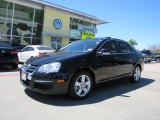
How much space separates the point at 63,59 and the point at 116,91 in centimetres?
225

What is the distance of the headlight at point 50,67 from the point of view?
493 centimetres

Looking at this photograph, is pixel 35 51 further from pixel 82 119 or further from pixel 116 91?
pixel 82 119

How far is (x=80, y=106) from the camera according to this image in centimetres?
488

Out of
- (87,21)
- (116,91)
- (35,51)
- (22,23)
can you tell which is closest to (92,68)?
(116,91)

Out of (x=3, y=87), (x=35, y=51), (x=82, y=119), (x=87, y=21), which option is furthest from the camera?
(x=87, y=21)

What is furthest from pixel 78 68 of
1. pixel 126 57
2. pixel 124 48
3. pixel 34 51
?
pixel 34 51

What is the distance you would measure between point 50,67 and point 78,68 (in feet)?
2.24

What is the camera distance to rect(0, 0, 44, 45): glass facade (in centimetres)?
2305

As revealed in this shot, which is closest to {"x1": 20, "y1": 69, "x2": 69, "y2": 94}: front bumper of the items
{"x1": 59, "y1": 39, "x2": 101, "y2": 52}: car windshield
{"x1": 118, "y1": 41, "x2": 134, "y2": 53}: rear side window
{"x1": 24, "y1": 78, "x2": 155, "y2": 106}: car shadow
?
{"x1": 24, "y1": 78, "x2": 155, "y2": 106}: car shadow

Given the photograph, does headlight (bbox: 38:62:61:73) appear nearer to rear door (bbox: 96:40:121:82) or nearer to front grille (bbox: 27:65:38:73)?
front grille (bbox: 27:65:38:73)

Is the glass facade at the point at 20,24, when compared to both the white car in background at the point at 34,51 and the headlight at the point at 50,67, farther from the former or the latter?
the headlight at the point at 50,67

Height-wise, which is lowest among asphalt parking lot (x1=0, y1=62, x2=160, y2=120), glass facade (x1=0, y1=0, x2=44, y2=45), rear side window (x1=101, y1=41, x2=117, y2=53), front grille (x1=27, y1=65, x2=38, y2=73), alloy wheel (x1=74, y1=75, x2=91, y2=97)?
asphalt parking lot (x1=0, y1=62, x2=160, y2=120)

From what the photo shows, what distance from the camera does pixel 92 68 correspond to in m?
5.62

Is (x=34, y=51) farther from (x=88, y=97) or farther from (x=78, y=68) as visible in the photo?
(x=78, y=68)
